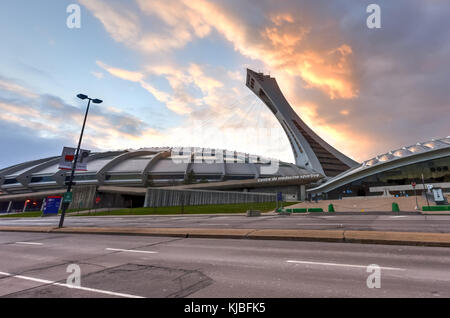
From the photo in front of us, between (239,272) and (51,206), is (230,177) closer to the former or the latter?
(51,206)

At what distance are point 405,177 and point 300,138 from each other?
56870 millimetres

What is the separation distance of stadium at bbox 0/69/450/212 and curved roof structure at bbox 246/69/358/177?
0.50m

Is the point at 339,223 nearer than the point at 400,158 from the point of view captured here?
Yes

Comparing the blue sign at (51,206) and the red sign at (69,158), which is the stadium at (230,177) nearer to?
the blue sign at (51,206)

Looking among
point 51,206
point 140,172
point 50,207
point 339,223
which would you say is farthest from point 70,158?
point 140,172

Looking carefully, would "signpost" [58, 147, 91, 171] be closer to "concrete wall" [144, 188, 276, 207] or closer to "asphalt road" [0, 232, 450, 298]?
"asphalt road" [0, 232, 450, 298]

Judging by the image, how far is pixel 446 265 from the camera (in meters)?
4.98

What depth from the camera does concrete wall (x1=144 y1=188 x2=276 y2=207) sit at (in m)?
53.0

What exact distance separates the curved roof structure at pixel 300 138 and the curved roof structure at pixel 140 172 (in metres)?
19.9

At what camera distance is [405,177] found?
164ft

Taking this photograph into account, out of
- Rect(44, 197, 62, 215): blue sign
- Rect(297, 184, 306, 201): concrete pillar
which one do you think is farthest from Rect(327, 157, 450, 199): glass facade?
Rect(44, 197, 62, 215): blue sign

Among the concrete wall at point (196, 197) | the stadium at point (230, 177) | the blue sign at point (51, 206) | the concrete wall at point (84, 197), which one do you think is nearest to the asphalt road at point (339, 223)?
the stadium at point (230, 177)
